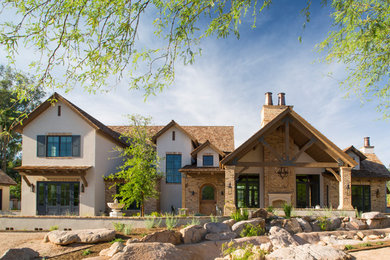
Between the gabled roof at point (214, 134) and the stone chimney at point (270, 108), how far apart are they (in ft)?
9.45

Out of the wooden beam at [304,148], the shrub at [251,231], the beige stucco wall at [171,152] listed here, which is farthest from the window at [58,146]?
the wooden beam at [304,148]

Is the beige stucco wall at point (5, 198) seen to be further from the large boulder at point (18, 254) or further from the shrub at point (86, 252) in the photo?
the shrub at point (86, 252)

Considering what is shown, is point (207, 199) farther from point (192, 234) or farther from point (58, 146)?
point (58, 146)

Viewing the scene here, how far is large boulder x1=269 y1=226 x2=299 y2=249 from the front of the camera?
35.3ft

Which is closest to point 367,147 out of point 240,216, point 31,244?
point 240,216

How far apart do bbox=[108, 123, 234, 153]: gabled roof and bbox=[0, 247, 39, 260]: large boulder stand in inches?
530

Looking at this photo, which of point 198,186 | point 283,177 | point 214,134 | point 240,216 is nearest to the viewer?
point 240,216

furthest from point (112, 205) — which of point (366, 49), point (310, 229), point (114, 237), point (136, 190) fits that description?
point (366, 49)

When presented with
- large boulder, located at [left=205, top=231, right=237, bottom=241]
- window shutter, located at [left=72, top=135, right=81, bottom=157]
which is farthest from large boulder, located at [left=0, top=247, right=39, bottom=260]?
window shutter, located at [left=72, top=135, right=81, bottom=157]

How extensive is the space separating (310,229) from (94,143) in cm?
1210

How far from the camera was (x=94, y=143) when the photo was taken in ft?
60.0

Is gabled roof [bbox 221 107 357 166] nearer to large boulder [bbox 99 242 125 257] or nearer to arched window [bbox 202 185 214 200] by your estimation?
arched window [bbox 202 185 214 200]

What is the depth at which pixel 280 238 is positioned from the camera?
1105cm

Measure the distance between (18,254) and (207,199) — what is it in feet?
41.0
